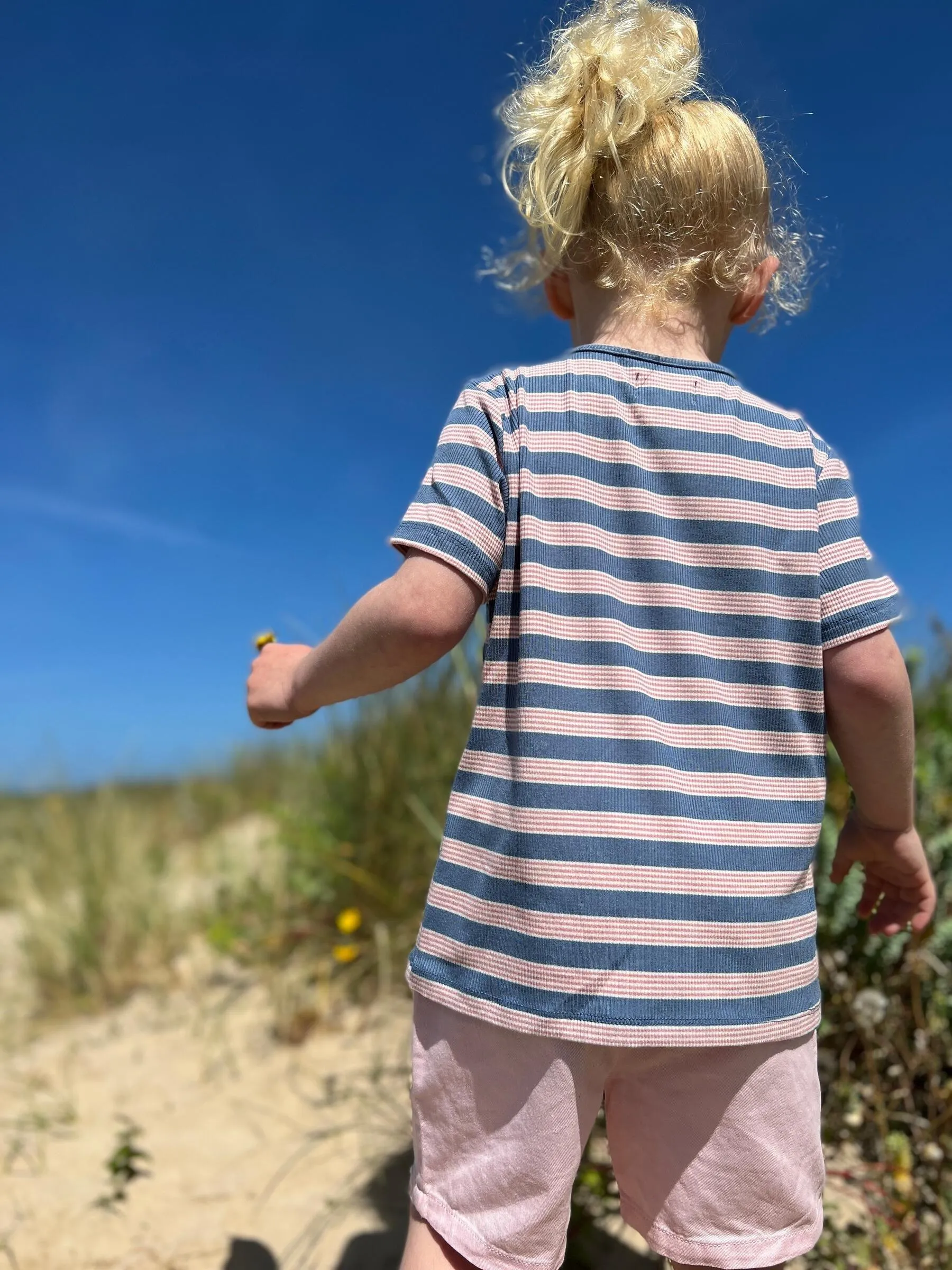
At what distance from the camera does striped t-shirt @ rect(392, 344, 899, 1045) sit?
1.12m

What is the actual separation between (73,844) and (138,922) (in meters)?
0.69

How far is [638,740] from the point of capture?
1163mm

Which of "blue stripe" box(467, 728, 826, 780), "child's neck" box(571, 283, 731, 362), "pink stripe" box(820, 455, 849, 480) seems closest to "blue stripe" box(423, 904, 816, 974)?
"blue stripe" box(467, 728, 826, 780)

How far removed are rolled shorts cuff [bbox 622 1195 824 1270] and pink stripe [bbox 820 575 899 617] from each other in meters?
0.85

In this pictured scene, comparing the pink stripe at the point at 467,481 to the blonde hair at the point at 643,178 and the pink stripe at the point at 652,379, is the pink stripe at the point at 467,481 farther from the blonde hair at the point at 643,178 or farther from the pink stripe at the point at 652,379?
the blonde hair at the point at 643,178

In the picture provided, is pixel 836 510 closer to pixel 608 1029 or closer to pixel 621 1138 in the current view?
pixel 608 1029

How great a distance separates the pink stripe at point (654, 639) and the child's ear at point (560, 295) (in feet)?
1.97

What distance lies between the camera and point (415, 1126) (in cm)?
125

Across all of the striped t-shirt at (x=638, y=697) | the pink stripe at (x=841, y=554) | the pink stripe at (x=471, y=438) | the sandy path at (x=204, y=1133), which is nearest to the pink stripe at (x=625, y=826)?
the striped t-shirt at (x=638, y=697)

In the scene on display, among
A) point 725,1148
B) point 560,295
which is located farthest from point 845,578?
point 725,1148

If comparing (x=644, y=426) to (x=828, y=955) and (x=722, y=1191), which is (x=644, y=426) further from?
(x=828, y=955)

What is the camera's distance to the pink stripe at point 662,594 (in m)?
1.21

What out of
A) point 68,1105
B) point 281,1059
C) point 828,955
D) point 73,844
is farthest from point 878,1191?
point 73,844

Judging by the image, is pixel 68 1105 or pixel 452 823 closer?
pixel 452 823
